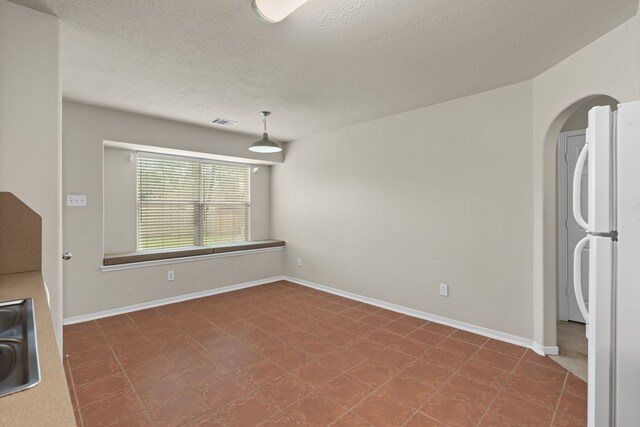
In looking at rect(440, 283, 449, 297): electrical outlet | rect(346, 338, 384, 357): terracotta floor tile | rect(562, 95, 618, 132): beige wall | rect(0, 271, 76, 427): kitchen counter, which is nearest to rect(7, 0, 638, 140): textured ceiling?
rect(562, 95, 618, 132): beige wall

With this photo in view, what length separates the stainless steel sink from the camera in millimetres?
778

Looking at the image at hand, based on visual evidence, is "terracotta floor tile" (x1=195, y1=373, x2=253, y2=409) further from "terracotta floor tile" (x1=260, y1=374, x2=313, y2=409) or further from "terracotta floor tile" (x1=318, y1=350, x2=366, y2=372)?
"terracotta floor tile" (x1=318, y1=350, x2=366, y2=372)

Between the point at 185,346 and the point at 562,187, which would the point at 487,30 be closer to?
the point at 562,187

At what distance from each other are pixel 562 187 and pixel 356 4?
3314 mm

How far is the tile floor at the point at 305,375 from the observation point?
6.45ft

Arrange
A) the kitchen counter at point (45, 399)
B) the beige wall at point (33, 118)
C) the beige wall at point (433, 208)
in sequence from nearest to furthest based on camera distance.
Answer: the kitchen counter at point (45, 399), the beige wall at point (33, 118), the beige wall at point (433, 208)

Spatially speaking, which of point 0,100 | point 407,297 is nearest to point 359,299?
point 407,297

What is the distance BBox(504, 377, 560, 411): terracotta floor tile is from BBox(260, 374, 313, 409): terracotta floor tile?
1.49 m

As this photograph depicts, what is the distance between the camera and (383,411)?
2008 mm

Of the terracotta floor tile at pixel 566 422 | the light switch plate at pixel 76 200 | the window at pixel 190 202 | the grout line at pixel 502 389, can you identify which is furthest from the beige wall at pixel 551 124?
the light switch plate at pixel 76 200

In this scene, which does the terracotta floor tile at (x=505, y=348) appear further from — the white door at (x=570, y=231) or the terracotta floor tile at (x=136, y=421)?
the terracotta floor tile at (x=136, y=421)

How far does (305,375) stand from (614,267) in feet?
6.80

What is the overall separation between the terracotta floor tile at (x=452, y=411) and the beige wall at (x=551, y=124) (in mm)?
1231

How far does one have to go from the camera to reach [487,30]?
2.05 meters
